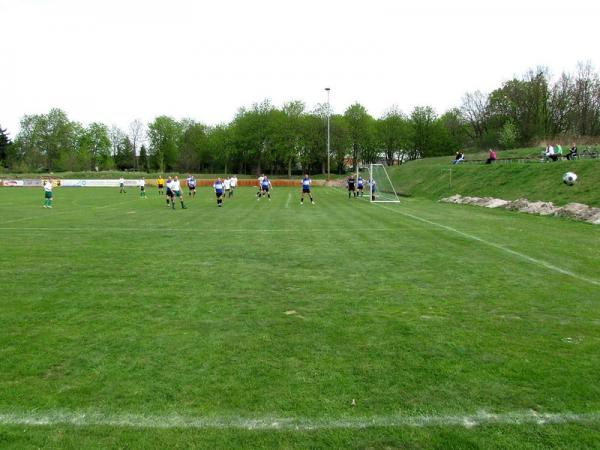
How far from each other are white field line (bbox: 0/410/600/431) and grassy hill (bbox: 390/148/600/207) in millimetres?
19845

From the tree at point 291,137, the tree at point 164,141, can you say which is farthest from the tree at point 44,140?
the tree at point 291,137

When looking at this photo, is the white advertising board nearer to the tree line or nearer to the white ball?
the tree line

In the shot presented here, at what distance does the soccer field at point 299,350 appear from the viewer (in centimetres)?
349

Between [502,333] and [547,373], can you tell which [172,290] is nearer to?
[502,333]

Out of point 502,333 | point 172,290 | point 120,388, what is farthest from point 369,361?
point 172,290

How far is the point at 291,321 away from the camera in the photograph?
5.97 meters

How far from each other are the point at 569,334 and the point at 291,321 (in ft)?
11.2

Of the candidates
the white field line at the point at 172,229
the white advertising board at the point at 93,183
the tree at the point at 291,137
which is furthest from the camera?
the tree at the point at 291,137

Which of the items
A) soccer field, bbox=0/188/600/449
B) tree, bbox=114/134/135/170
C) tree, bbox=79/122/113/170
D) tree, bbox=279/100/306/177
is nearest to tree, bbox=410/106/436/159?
tree, bbox=279/100/306/177

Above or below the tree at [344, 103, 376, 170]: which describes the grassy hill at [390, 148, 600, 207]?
below

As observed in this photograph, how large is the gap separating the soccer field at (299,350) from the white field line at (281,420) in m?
0.02

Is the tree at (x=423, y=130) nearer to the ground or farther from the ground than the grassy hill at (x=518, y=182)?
farther from the ground

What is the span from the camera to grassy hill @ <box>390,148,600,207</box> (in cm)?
2269

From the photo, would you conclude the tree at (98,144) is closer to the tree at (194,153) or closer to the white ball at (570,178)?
the tree at (194,153)
